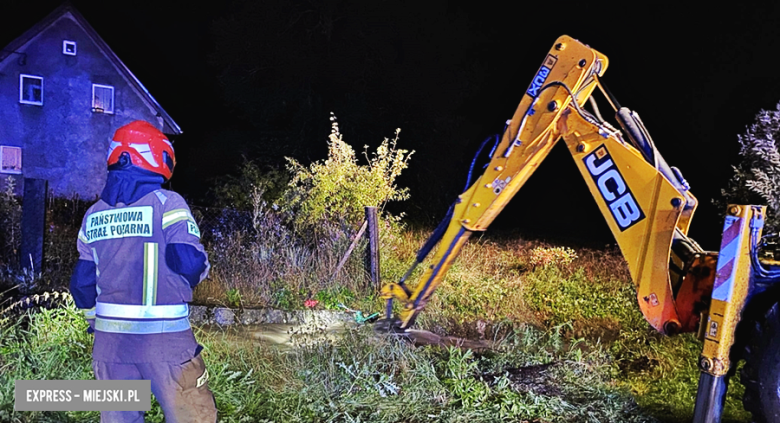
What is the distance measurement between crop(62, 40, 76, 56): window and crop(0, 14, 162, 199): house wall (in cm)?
12

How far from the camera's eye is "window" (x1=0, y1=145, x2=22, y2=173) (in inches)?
872

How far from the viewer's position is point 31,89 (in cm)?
2261

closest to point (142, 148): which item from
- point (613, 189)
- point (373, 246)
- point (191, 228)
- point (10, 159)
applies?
point (191, 228)

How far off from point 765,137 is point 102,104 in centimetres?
2260

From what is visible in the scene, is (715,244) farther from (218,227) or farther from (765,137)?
(218,227)

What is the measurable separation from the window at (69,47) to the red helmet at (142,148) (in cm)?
2310

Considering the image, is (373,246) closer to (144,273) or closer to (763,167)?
(763,167)

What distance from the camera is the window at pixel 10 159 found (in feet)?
72.6

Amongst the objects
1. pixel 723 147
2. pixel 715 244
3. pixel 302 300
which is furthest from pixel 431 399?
pixel 723 147

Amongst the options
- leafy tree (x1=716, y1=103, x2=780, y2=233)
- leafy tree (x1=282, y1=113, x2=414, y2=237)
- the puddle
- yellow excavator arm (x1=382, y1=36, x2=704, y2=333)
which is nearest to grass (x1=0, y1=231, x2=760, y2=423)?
the puddle

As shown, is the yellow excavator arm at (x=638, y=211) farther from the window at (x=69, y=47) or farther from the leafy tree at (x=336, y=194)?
the window at (x=69, y=47)

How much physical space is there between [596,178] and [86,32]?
23.4 meters

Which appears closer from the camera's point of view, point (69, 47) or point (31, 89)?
point (31, 89)

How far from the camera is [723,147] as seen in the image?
1625 cm
